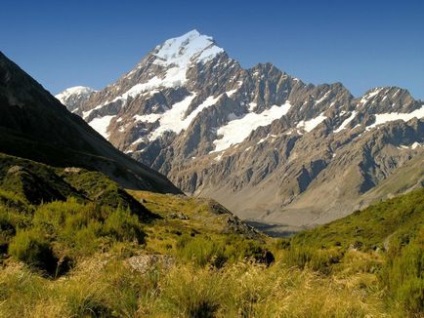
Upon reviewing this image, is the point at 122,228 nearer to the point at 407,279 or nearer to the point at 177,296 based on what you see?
the point at 177,296

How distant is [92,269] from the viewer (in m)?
11.3

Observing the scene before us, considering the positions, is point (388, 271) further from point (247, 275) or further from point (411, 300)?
point (247, 275)

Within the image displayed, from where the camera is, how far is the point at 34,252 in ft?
45.1

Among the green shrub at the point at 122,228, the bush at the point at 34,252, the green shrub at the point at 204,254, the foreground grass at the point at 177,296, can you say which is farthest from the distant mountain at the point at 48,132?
the foreground grass at the point at 177,296

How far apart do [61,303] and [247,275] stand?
3.74 metres

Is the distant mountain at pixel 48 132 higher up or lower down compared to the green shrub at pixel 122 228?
higher up

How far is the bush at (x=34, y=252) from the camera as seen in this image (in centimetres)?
1349

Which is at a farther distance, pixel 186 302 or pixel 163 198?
pixel 163 198

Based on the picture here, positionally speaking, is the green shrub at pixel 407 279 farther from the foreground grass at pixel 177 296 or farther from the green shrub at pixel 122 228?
the green shrub at pixel 122 228

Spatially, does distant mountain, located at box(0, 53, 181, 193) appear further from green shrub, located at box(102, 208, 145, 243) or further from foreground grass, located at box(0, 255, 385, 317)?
foreground grass, located at box(0, 255, 385, 317)

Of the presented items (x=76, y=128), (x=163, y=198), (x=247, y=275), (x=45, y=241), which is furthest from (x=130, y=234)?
(x=76, y=128)

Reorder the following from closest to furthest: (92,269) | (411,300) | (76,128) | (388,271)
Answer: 1. (411,300)
2. (92,269)
3. (388,271)
4. (76,128)

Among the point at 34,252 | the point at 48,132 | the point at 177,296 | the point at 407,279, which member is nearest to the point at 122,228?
the point at 34,252

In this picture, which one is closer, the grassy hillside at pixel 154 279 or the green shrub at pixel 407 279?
the grassy hillside at pixel 154 279
